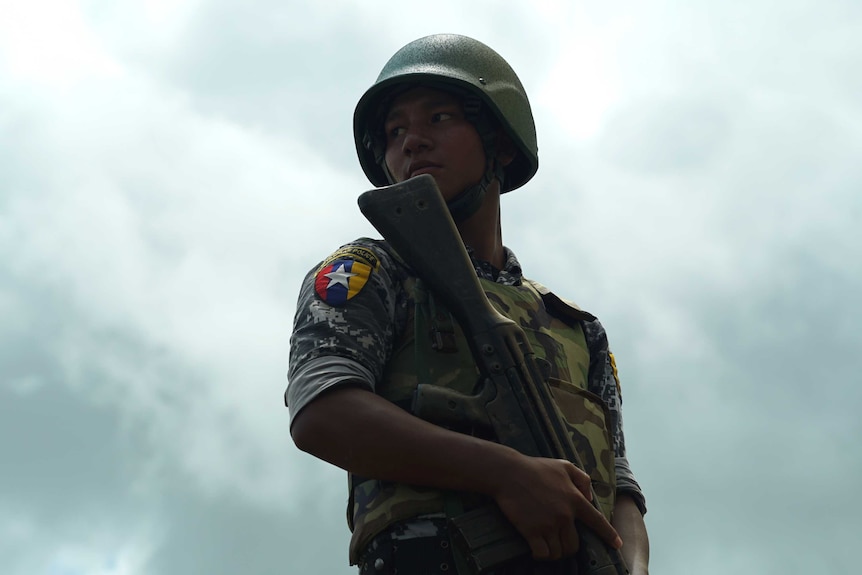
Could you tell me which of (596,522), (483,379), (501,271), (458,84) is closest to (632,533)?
(596,522)

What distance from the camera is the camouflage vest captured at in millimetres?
3863

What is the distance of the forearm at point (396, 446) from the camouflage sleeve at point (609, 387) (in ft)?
4.64

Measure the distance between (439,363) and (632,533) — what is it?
1.42 m

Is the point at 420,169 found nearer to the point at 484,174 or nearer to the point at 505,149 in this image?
the point at 484,174

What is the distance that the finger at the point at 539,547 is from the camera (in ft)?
12.0

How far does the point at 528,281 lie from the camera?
17.6 feet

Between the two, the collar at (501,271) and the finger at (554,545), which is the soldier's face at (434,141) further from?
the finger at (554,545)

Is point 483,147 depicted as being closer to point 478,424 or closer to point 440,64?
point 440,64

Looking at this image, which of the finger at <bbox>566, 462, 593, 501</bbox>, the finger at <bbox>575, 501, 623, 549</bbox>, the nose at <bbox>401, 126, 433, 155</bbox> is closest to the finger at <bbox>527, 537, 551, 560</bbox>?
the finger at <bbox>575, 501, 623, 549</bbox>

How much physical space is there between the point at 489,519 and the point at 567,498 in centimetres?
32

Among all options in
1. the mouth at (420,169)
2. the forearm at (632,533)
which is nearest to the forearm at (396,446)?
the forearm at (632,533)

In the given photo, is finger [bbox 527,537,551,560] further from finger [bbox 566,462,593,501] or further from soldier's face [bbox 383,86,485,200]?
soldier's face [bbox 383,86,485,200]

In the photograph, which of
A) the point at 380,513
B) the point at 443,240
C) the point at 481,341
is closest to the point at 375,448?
the point at 380,513

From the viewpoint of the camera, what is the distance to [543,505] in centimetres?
367
